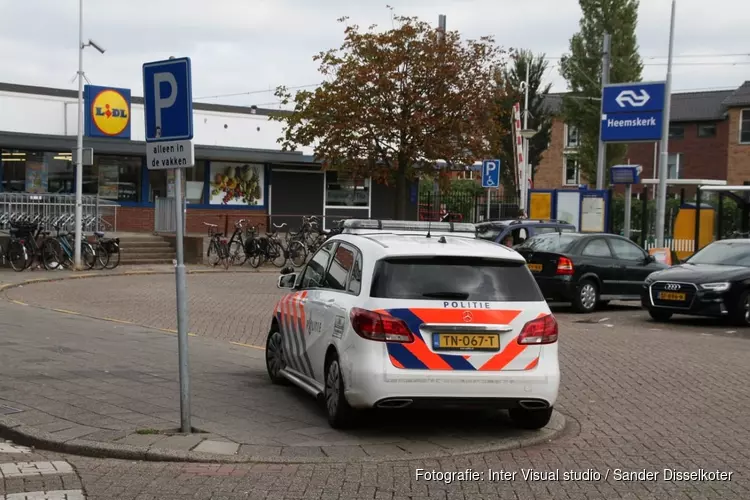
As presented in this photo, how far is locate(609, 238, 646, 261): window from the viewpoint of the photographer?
762 inches

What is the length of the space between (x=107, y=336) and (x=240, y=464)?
6.76 meters

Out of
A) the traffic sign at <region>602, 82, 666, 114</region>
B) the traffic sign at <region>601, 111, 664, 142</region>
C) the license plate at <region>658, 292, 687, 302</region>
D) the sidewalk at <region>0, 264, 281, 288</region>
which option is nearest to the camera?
the license plate at <region>658, 292, 687, 302</region>

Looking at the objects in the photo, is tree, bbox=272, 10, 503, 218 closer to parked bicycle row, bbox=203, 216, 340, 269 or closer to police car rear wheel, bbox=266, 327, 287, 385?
parked bicycle row, bbox=203, 216, 340, 269

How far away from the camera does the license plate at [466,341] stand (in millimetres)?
7402

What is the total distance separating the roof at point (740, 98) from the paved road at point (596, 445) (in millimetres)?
42534

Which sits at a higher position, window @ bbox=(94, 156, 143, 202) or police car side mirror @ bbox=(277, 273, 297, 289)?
window @ bbox=(94, 156, 143, 202)

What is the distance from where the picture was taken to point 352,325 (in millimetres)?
7543

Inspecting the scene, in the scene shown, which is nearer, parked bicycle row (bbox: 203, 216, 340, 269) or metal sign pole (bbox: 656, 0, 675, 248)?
metal sign pole (bbox: 656, 0, 675, 248)

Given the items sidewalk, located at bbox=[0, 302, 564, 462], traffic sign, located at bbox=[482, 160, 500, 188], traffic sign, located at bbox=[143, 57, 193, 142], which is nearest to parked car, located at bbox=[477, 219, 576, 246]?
traffic sign, located at bbox=[482, 160, 500, 188]

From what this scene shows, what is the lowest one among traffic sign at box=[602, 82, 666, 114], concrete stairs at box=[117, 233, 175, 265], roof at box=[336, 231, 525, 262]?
concrete stairs at box=[117, 233, 175, 265]

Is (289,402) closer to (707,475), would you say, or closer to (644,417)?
(644,417)

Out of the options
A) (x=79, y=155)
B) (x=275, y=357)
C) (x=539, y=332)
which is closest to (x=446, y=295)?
(x=539, y=332)

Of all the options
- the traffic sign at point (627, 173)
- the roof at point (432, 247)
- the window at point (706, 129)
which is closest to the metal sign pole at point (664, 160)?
the traffic sign at point (627, 173)

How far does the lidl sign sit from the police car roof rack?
2369cm
